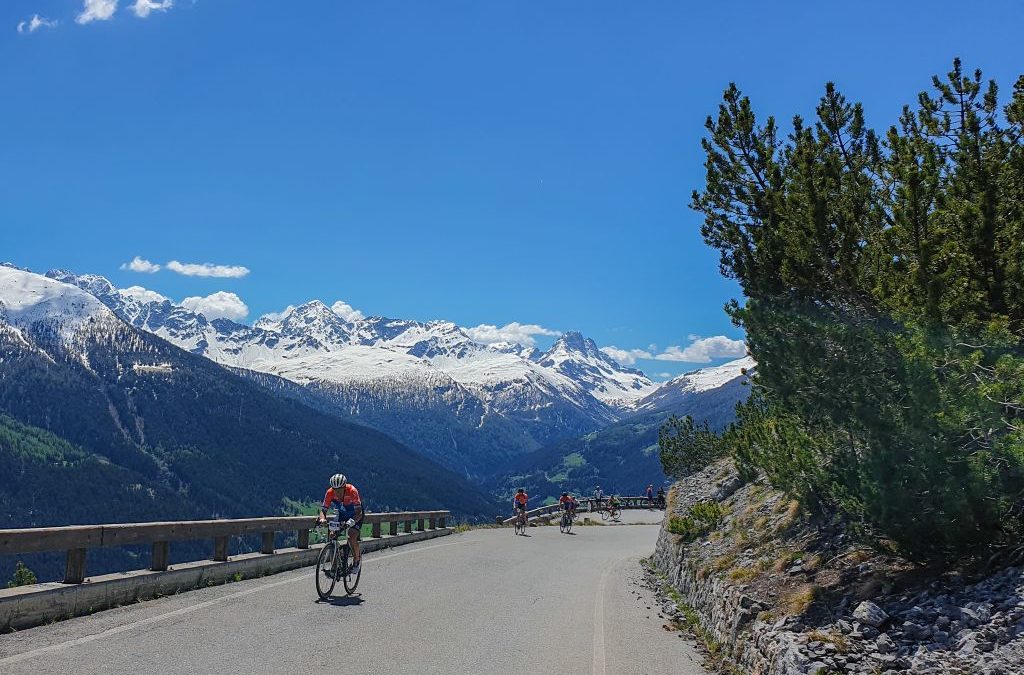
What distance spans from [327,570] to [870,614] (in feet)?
28.7

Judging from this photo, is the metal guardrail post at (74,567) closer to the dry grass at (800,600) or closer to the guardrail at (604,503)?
the dry grass at (800,600)

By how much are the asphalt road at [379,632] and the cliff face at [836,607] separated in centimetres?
105

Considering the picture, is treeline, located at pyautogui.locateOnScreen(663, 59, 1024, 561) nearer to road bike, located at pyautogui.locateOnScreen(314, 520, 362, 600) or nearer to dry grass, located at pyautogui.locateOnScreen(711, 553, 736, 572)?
dry grass, located at pyautogui.locateOnScreen(711, 553, 736, 572)

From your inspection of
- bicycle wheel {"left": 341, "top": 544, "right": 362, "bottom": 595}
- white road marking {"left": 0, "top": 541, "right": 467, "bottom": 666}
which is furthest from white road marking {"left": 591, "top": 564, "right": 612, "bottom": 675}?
white road marking {"left": 0, "top": 541, "right": 467, "bottom": 666}

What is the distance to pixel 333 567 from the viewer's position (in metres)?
12.8

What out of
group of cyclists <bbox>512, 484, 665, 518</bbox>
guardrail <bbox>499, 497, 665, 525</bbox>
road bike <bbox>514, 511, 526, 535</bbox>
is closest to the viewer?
road bike <bbox>514, 511, 526, 535</bbox>

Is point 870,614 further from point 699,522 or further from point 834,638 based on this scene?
point 699,522

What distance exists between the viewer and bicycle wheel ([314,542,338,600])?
41.0 ft

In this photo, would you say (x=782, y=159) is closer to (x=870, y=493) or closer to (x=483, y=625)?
(x=870, y=493)

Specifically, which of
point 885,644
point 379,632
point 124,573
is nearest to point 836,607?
point 885,644

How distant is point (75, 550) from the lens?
1016cm

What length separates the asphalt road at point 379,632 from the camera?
798cm

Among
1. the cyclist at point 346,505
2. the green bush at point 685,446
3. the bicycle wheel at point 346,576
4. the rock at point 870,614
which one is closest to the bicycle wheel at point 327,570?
the bicycle wheel at point 346,576

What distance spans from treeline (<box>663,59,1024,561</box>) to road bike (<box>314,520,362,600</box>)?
7879 millimetres
